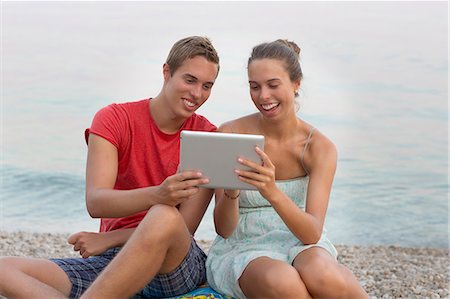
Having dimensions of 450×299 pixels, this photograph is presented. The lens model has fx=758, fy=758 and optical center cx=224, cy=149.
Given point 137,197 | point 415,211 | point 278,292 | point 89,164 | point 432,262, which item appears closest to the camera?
point 278,292

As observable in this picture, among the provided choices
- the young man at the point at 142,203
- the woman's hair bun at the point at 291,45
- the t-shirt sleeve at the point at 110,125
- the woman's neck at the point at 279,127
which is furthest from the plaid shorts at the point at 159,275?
the woman's hair bun at the point at 291,45

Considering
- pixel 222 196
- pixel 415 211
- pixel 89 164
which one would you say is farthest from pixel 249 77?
pixel 415 211

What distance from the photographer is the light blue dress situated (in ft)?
12.8

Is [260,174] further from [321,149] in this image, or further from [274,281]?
[321,149]

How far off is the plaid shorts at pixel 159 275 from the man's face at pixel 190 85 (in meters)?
0.73

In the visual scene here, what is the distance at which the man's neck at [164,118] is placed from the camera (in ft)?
13.9

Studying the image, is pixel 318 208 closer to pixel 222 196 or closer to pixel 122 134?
pixel 222 196

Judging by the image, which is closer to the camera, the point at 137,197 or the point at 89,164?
the point at 137,197

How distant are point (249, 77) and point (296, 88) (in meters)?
0.29

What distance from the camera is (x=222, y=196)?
155 inches

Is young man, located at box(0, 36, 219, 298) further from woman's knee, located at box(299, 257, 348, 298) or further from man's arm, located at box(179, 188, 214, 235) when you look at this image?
woman's knee, located at box(299, 257, 348, 298)

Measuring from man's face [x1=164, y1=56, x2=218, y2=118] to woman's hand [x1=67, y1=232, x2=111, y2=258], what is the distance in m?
0.79

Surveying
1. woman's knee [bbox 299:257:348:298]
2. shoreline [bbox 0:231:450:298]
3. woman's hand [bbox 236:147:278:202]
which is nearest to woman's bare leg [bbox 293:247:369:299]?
woman's knee [bbox 299:257:348:298]

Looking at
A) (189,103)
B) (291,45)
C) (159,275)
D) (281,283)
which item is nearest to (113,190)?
(159,275)
